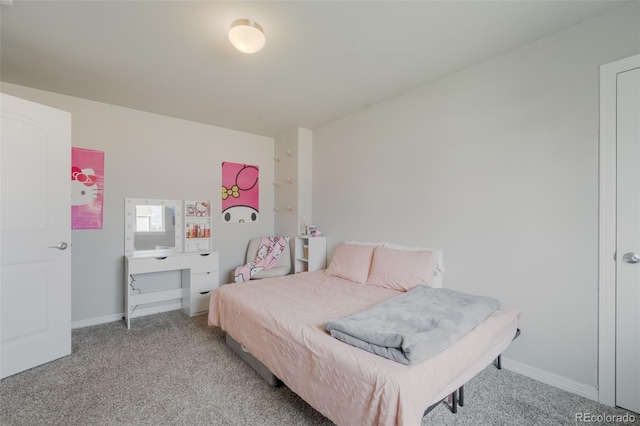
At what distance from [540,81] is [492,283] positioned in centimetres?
159

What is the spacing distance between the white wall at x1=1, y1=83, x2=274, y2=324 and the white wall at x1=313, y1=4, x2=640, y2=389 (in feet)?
8.17

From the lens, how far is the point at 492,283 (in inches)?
87.6

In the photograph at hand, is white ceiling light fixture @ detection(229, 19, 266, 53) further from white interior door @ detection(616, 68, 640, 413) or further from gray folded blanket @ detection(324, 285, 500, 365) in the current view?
white interior door @ detection(616, 68, 640, 413)

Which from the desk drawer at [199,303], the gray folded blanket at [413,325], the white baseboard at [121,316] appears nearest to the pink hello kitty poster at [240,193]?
the desk drawer at [199,303]

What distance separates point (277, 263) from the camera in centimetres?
399

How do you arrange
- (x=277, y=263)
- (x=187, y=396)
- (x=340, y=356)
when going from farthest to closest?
(x=277, y=263), (x=187, y=396), (x=340, y=356)

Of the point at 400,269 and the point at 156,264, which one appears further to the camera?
the point at 156,264

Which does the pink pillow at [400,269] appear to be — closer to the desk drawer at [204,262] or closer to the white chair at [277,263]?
the white chair at [277,263]

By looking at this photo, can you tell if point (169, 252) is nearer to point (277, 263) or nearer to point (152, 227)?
point (152, 227)

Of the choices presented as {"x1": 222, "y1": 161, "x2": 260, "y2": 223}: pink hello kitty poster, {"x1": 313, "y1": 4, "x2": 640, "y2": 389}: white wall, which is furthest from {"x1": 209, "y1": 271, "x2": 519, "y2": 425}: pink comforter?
{"x1": 222, "y1": 161, "x2": 260, "y2": 223}: pink hello kitty poster

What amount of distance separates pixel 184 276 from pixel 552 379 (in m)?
3.84

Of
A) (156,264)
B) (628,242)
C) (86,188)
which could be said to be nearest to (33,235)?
(86,188)

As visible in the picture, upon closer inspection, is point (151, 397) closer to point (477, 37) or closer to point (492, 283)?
point (492, 283)

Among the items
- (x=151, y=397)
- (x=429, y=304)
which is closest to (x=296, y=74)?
(x=429, y=304)
